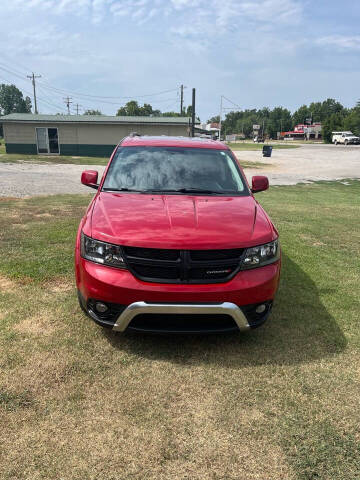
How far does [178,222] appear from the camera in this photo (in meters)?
2.99

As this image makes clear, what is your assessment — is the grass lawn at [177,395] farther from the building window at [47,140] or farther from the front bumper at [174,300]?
the building window at [47,140]

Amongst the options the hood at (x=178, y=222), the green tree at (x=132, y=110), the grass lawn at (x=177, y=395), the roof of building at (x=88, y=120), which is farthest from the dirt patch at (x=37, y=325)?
the green tree at (x=132, y=110)

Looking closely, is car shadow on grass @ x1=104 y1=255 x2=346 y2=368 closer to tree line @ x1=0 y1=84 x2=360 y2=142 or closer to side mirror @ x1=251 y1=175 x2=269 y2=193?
side mirror @ x1=251 y1=175 x2=269 y2=193

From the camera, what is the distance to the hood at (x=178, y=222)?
9.23 feet

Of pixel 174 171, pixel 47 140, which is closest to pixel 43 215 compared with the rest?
pixel 174 171

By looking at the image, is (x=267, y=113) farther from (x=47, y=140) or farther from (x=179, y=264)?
(x=179, y=264)

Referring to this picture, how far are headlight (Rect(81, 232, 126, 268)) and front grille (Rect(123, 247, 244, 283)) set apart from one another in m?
0.06

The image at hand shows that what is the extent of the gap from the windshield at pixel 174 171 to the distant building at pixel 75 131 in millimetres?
25340

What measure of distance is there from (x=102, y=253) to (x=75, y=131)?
28927 millimetres

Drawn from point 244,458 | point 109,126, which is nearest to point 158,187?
point 244,458

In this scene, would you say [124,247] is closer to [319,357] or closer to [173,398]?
[173,398]

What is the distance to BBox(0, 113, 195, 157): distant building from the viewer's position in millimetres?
28672

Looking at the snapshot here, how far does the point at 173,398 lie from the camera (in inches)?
99.8

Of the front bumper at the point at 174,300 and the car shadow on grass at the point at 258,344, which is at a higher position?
the front bumper at the point at 174,300
